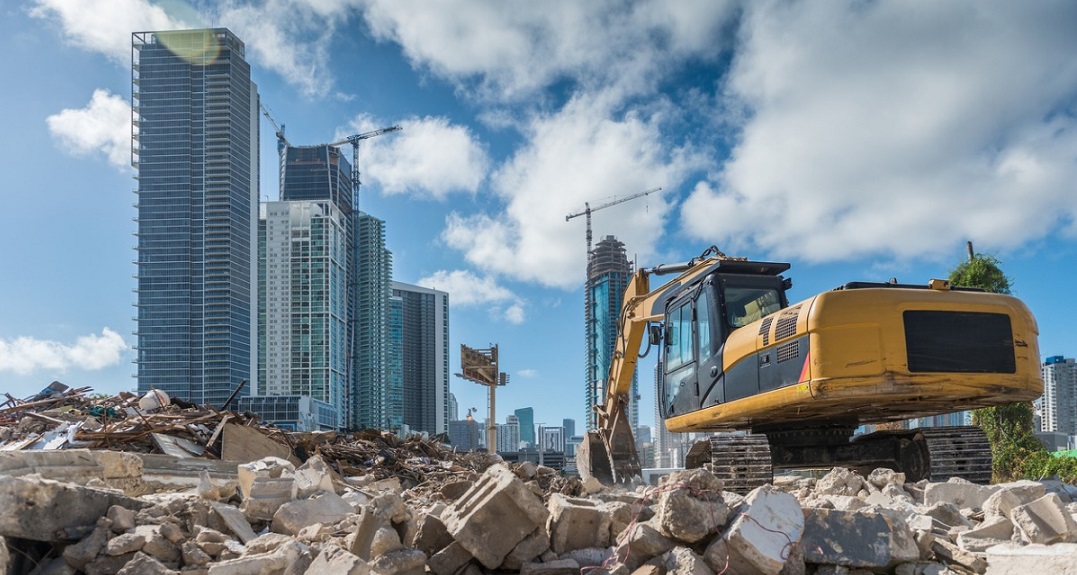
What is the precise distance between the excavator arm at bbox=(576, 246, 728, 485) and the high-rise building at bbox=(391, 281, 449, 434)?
106 meters

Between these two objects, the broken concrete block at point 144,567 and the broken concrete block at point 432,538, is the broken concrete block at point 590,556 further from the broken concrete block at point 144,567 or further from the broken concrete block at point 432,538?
the broken concrete block at point 144,567

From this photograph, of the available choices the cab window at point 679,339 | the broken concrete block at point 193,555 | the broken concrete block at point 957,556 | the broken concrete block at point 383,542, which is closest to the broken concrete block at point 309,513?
the broken concrete block at point 193,555

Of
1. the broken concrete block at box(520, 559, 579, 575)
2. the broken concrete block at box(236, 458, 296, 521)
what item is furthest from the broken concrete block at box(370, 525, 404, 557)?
the broken concrete block at box(236, 458, 296, 521)

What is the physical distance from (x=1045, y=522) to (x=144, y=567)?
5632 mm

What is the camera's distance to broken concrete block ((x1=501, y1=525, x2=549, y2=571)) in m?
4.90

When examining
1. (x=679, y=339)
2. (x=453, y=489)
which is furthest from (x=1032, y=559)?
(x=679, y=339)

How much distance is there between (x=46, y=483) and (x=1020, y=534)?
251 inches

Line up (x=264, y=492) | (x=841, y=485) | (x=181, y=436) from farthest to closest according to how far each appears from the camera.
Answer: (x=181, y=436) < (x=841, y=485) < (x=264, y=492)

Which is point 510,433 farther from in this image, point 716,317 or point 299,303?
point 716,317

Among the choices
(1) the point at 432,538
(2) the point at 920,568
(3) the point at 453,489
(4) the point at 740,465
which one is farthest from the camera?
(4) the point at 740,465

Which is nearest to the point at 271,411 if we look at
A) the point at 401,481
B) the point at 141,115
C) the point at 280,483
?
the point at 141,115

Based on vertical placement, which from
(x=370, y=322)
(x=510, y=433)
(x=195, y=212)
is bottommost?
(x=510, y=433)

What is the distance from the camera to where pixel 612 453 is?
12.3 m

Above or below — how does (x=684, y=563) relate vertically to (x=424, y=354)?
below
